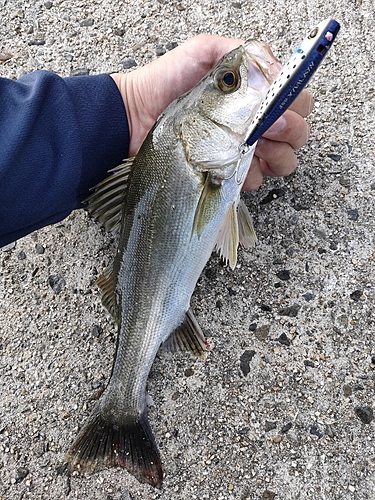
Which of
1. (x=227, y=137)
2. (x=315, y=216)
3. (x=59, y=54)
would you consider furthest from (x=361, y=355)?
(x=59, y=54)

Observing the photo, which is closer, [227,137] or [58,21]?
[227,137]

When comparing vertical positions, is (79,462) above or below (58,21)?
below

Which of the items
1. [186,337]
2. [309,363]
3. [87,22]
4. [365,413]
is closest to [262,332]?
[309,363]

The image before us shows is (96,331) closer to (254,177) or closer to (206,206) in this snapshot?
(206,206)

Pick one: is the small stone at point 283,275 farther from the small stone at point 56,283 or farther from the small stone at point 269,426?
the small stone at point 56,283

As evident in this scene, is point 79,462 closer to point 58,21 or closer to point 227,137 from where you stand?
point 227,137

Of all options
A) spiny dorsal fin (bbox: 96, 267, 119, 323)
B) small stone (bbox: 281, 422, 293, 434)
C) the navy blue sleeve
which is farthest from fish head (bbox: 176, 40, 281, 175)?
small stone (bbox: 281, 422, 293, 434)

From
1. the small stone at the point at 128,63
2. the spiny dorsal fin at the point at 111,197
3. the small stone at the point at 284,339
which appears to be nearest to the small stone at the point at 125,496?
the small stone at the point at 284,339
